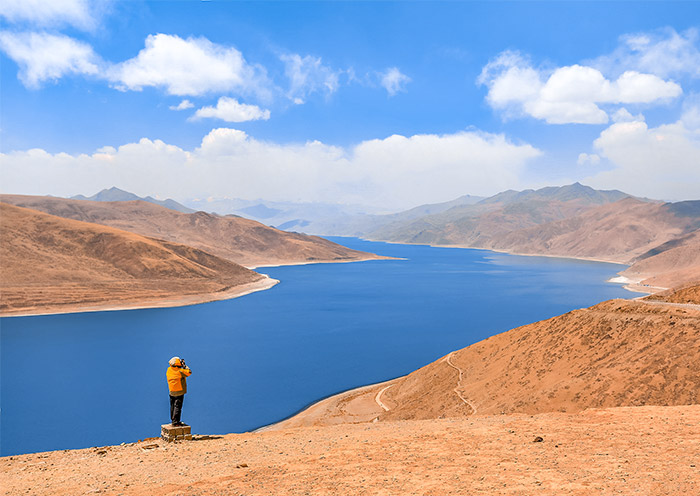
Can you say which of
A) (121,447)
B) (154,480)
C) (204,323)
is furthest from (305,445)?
(204,323)

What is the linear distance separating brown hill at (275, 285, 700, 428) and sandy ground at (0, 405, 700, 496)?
27.4 feet

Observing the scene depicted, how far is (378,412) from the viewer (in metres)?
40.7

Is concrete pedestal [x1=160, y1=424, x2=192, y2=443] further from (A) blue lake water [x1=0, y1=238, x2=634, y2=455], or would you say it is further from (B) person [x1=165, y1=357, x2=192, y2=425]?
(A) blue lake water [x1=0, y1=238, x2=634, y2=455]

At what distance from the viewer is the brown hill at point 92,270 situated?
109 meters

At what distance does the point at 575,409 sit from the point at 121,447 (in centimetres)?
2428

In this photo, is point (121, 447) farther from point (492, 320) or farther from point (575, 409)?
point (492, 320)

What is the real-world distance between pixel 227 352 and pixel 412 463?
64520mm

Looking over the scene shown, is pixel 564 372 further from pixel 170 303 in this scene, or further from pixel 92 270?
pixel 92 270

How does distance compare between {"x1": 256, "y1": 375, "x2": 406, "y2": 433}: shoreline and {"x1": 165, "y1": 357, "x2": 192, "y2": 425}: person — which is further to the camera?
{"x1": 256, "y1": 375, "x2": 406, "y2": 433}: shoreline

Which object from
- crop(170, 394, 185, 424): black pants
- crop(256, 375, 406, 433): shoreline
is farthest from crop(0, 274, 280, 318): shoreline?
crop(170, 394, 185, 424): black pants

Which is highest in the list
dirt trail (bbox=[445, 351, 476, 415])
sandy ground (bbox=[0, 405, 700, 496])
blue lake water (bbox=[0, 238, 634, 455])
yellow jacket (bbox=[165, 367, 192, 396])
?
yellow jacket (bbox=[165, 367, 192, 396])

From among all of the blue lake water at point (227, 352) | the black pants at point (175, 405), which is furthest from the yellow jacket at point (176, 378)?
the blue lake water at point (227, 352)

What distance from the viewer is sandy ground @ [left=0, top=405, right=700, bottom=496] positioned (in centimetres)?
1090

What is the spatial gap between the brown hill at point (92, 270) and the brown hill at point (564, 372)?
89.8m
